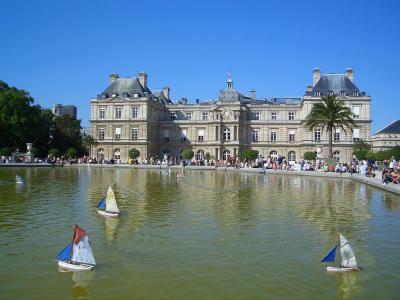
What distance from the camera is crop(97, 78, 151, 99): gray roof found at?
76.4 metres

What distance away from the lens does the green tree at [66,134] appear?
7712cm

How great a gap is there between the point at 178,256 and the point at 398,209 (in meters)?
11.9

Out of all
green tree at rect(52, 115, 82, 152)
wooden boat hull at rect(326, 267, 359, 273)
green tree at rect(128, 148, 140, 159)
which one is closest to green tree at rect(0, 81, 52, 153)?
green tree at rect(52, 115, 82, 152)

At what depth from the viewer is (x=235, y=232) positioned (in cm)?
1398

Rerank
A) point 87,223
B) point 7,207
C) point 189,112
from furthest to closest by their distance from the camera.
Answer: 1. point 189,112
2. point 7,207
3. point 87,223

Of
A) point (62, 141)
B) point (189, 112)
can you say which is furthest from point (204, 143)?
point (62, 141)

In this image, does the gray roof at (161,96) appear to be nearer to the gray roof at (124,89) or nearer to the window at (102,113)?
the gray roof at (124,89)

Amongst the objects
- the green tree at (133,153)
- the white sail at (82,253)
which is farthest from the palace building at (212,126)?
the white sail at (82,253)

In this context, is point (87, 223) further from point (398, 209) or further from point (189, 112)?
point (189, 112)

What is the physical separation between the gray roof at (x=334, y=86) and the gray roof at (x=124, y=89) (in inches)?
1060

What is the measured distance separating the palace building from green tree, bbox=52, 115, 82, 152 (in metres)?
5.04

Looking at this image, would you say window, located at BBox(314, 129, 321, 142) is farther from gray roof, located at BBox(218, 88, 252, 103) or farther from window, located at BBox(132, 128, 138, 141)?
window, located at BBox(132, 128, 138, 141)

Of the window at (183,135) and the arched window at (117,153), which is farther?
the window at (183,135)

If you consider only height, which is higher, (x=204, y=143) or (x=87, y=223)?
(x=204, y=143)
